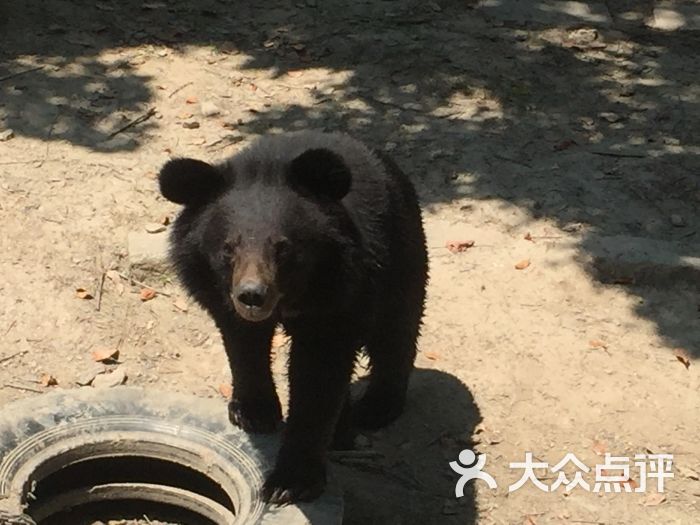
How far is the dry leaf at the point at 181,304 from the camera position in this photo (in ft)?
20.0

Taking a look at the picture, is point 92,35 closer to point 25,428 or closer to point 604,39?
point 604,39

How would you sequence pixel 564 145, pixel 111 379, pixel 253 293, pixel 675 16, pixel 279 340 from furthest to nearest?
pixel 675 16, pixel 564 145, pixel 279 340, pixel 111 379, pixel 253 293

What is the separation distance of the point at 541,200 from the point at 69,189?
286 centimetres

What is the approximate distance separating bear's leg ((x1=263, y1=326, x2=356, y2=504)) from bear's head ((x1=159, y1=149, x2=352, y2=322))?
19cm

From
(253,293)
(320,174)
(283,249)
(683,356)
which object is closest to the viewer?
(253,293)

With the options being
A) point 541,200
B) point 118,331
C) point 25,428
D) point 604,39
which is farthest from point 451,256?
point 604,39

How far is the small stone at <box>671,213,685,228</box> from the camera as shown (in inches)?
273

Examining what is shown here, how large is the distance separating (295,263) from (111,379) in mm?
1890

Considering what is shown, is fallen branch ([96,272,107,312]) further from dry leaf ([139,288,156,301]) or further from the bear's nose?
the bear's nose

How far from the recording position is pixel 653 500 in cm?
500

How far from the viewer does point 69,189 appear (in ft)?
22.4

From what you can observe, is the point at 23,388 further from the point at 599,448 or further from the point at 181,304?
the point at 599,448

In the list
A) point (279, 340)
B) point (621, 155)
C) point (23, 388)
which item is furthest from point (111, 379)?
point (621, 155)

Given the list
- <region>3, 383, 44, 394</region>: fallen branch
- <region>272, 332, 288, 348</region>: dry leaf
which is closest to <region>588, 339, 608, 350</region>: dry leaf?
<region>272, 332, 288, 348</region>: dry leaf
